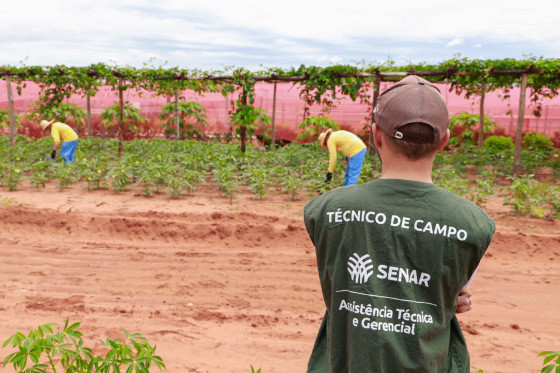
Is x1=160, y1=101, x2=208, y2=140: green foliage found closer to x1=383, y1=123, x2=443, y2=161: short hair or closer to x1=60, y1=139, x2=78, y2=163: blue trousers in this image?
x1=60, y1=139, x2=78, y2=163: blue trousers

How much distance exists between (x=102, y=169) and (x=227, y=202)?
3237mm

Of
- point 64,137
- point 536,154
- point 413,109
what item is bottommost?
point 536,154

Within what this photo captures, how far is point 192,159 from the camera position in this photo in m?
11.0

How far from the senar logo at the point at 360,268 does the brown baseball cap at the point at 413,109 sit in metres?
0.37

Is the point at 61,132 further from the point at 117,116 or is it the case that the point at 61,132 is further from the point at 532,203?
the point at 532,203

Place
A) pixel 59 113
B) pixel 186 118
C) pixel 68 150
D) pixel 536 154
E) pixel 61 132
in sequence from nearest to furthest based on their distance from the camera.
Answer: pixel 61 132, pixel 68 150, pixel 536 154, pixel 59 113, pixel 186 118

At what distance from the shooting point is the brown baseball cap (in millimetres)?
1392

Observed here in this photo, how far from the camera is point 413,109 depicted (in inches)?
54.9

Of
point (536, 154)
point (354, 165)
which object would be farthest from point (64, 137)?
point (536, 154)

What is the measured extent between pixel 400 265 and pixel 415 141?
14.3 inches

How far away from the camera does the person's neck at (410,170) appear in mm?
1435

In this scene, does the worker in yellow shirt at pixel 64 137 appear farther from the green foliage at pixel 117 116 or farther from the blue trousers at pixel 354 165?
the blue trousers at pixel 354 165

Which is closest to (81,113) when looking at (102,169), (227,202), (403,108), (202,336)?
(102,169)

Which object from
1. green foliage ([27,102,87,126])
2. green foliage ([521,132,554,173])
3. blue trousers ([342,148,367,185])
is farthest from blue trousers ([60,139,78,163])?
green foliage ([521,132,554,173])
